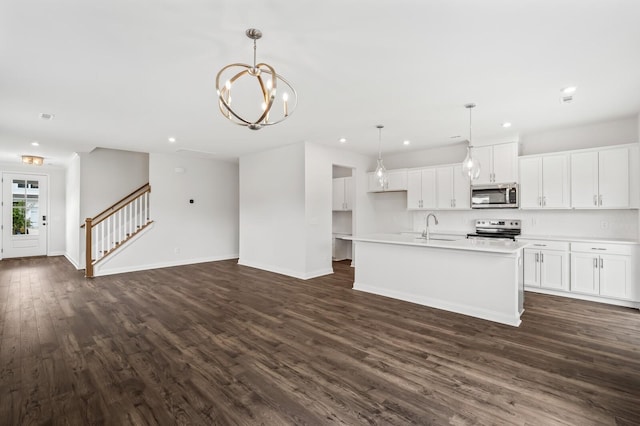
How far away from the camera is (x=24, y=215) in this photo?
8.77 meters

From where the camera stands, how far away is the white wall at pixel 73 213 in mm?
7258

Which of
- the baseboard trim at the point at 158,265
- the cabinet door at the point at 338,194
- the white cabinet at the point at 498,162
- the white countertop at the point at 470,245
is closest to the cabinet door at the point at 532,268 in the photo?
the white countertop at the point at 470,245

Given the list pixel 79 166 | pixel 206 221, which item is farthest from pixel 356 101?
pixel 79 166

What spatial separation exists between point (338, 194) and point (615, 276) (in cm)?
554

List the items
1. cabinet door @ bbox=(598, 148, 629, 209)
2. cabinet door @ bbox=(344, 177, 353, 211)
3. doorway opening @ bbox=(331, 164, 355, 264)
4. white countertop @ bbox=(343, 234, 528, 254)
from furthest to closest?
doorway opening @ bbox=(331, 164, 355, 264), cabinet door @ bbox=(344, 177, 353, 211), cabinet door @ bbox=(598, 148, 629, 209), white countertop @ bbox=(343, 234, 528, 254)

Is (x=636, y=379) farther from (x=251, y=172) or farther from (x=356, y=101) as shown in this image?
(x=251, y=172)

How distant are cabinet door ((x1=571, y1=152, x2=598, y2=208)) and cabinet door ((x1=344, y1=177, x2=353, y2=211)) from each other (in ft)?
14.4

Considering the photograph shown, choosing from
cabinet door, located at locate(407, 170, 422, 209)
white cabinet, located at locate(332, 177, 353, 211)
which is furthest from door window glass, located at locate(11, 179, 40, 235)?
cabinet door, located at locate(407, 170, 422, 209)

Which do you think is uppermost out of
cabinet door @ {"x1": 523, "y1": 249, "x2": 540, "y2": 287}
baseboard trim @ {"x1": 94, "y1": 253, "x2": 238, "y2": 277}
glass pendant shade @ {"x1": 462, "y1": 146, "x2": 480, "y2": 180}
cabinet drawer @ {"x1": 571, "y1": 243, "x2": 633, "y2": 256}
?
glass pendant shade @ {"x1": 462, "y1": 146, "x2": 480, "y2": 180}

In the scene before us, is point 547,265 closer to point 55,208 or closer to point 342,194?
point 342,194

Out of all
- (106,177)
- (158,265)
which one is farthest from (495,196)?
(106,177)

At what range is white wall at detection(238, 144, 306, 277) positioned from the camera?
6.16m

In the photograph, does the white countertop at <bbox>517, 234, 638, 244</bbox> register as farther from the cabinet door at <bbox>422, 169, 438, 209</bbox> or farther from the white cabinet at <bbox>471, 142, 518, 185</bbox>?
the cabinet door at <bbox>422, 169, 438, 209</bbox>

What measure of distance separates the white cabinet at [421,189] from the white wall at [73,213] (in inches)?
298
